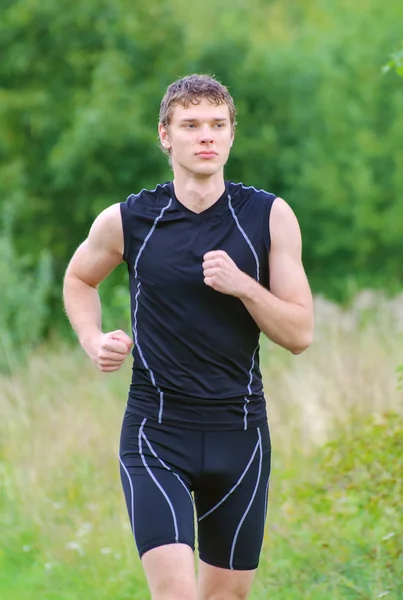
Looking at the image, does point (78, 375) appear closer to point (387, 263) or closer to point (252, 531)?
point (252, 531)

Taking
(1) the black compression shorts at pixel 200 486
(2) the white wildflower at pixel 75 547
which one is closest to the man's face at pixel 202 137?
(1) the black compression shorts at pixel 200 486

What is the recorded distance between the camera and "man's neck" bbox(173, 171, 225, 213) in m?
4.04

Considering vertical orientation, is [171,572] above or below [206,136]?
below

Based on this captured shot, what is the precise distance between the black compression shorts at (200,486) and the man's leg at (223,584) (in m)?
0.03

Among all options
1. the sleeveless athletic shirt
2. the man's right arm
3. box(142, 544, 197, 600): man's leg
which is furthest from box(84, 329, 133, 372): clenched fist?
box(142, 544, 197, 600): man's leg

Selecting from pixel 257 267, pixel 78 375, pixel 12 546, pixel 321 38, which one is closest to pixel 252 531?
pixel 257 267

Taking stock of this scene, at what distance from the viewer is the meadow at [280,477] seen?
18.2 ft

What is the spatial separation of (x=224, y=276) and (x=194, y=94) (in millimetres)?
730

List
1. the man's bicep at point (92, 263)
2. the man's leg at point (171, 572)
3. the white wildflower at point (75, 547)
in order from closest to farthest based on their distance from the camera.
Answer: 1. the man's leg at point (171, 572)
2. the man's bicep at point (92, 263)
3. the white wildflower at point (75, 547)

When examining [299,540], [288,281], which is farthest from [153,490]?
[299,540]

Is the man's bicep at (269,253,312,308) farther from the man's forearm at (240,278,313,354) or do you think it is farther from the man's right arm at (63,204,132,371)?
the man's right arm at (63,204,132,371)

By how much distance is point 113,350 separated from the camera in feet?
12.7

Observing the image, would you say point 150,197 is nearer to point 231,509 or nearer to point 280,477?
point 231,509

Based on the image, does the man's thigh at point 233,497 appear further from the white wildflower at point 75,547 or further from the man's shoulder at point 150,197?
the white wildflower at point 75,547
